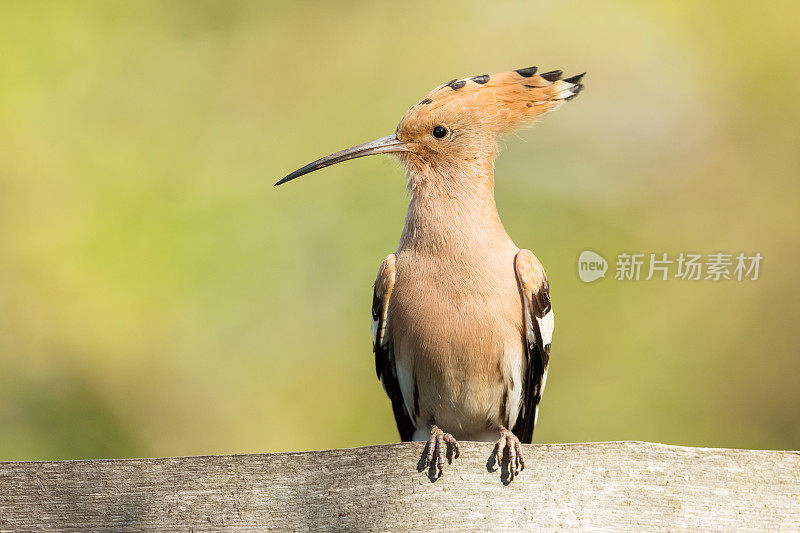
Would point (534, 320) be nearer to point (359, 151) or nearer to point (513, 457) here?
point (359, 151)

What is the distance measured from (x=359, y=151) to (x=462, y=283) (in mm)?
447

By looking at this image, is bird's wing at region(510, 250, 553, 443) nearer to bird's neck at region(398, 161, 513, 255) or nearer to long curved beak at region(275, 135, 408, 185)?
bird's neck at region(398, 161, 513, 255)

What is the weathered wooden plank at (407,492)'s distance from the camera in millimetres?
1381

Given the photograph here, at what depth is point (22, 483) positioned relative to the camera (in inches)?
56.6

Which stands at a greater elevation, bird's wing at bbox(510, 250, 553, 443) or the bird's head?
the bird's head

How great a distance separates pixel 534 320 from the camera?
2.12 meters

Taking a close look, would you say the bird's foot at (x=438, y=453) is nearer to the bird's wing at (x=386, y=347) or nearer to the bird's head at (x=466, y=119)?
the bird's wing at (x=386, y=347)

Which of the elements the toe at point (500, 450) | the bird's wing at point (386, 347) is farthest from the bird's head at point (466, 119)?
the toe at point (500, 450)

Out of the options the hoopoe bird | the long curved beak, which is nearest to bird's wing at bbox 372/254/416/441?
the hoopoe bird

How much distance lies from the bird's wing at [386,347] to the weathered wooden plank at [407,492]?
73cm

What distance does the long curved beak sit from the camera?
2152 mm

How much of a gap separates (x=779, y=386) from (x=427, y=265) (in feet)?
5.74

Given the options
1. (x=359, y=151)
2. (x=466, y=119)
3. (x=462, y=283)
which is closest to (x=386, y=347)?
(x=462, y=283)

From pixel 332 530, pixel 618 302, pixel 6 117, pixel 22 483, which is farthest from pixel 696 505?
pixel 6 117
